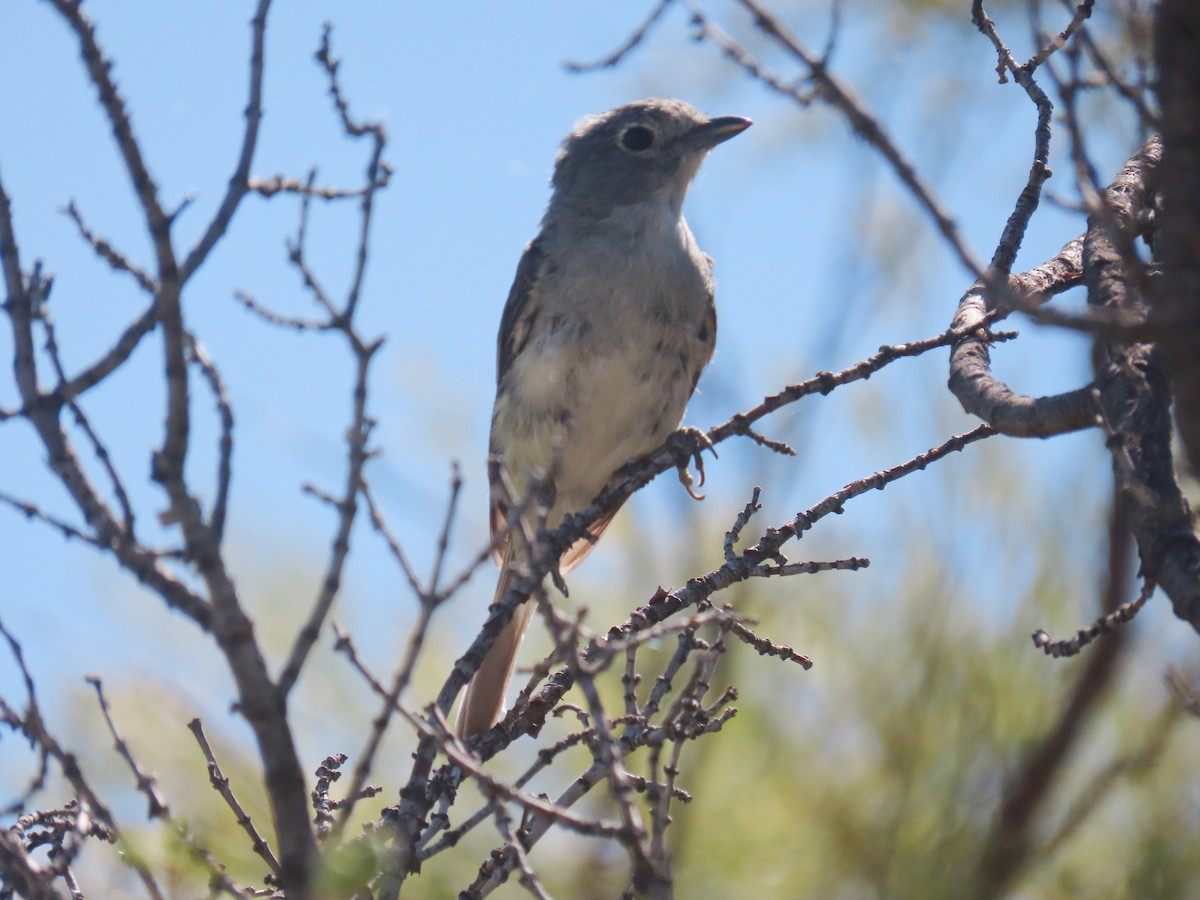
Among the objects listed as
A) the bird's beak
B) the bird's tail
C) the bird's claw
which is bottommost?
the bird's tail

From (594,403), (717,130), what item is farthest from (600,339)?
(717,130)

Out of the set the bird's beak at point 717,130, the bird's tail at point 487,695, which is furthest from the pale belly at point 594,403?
the bird's beak at point 717,130

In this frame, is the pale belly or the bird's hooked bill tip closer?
the pale belly

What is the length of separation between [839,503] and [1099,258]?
2.64 feet

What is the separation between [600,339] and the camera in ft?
16.2

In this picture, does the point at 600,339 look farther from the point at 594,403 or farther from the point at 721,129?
the point at 721,129

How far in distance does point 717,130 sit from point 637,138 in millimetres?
358

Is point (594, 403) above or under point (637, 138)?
under

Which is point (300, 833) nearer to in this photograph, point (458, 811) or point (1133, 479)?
point (1133, 479)

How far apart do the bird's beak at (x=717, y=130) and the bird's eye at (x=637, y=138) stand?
0.60 feet

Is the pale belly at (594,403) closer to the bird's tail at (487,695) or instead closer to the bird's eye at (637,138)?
the bird's tail at (487,695)

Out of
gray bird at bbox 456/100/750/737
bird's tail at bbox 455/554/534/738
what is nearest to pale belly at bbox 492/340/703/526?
gray bird at bbox 456/100/750/737

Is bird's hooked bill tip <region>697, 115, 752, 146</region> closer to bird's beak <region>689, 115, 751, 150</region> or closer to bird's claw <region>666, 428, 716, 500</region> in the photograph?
bird's beak <region>689, 115, 751, 150</region>

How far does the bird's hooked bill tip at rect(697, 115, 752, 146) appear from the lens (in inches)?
216
